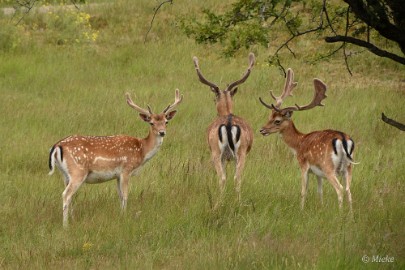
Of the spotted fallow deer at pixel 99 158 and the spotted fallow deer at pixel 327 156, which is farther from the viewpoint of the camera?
the spotted fallow deer at pixel 327 156

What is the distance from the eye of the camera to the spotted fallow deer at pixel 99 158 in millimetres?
9234

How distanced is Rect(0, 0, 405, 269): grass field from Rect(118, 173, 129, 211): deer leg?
0.13 m

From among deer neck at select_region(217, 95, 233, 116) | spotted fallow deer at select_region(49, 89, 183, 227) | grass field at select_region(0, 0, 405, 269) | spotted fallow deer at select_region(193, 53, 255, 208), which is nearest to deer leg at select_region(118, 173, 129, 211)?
spotted fallow deer at select_region(49, 89, 183, 227)

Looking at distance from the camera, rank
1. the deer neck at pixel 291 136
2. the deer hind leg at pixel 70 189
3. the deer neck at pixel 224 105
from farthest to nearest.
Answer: the deer neck at pixel 224 105, the deer neck at pixel 291 136, the deer hind leg at pixel 70 189

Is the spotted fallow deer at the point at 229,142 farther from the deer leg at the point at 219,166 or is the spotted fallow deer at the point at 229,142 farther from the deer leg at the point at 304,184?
the deer leg at the point at 304,184

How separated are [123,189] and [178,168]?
168 centimetres

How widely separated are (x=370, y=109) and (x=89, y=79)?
5.70 m

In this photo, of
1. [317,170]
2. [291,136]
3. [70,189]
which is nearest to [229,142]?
[291,136]

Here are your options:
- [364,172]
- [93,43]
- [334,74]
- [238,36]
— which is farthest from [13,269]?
[93,43]

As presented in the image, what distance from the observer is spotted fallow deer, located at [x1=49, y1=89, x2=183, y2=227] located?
30.3 feet

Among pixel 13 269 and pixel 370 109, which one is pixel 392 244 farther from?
pixel 370 109

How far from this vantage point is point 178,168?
11.1m

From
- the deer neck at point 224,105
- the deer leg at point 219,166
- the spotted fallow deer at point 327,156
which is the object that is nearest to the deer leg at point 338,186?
the spotted fallow deer at point 327,156

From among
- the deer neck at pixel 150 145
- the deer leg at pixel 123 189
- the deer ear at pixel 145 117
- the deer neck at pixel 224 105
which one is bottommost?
the deer leg at pixel 123 189
